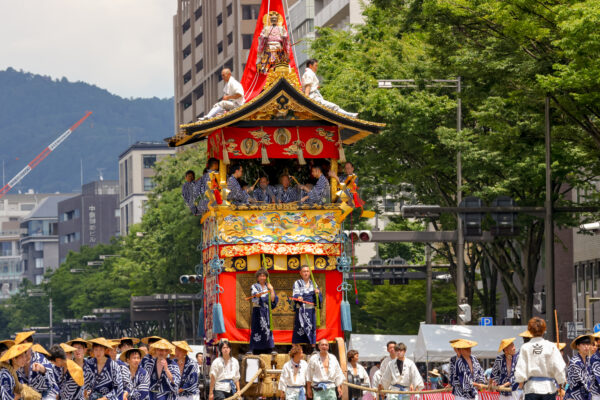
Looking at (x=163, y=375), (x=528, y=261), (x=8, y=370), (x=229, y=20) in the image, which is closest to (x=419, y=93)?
(x=528, y=261)

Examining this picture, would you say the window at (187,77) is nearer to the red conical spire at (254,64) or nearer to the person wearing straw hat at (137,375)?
the red conical spire at (254,64)

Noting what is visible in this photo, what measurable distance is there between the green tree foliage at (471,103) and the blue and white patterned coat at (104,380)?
41.4 ft

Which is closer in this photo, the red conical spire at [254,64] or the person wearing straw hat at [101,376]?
the person wearing straw hat at [101,376]

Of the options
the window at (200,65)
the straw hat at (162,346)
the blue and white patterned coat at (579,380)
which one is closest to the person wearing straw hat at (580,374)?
the blue and white patterned coat at (579,380)

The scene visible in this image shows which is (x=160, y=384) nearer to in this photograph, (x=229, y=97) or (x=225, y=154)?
(x=225, y=154)

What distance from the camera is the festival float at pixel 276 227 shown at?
2306cm

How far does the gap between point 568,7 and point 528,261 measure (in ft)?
47.8

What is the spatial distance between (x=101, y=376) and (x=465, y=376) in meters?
5.34

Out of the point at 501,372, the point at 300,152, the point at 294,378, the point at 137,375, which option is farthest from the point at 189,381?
the point at 300,152

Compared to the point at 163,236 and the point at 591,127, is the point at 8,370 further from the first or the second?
the point at 163,236

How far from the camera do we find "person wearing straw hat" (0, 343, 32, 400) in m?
14.4

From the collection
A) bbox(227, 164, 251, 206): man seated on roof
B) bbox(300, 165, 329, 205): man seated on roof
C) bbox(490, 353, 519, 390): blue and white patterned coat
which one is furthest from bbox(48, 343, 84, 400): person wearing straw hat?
bbox(300, 165, 329, 205): man seated on roof

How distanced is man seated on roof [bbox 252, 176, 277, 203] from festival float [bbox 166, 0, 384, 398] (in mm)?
463

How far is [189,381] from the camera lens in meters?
19.1
